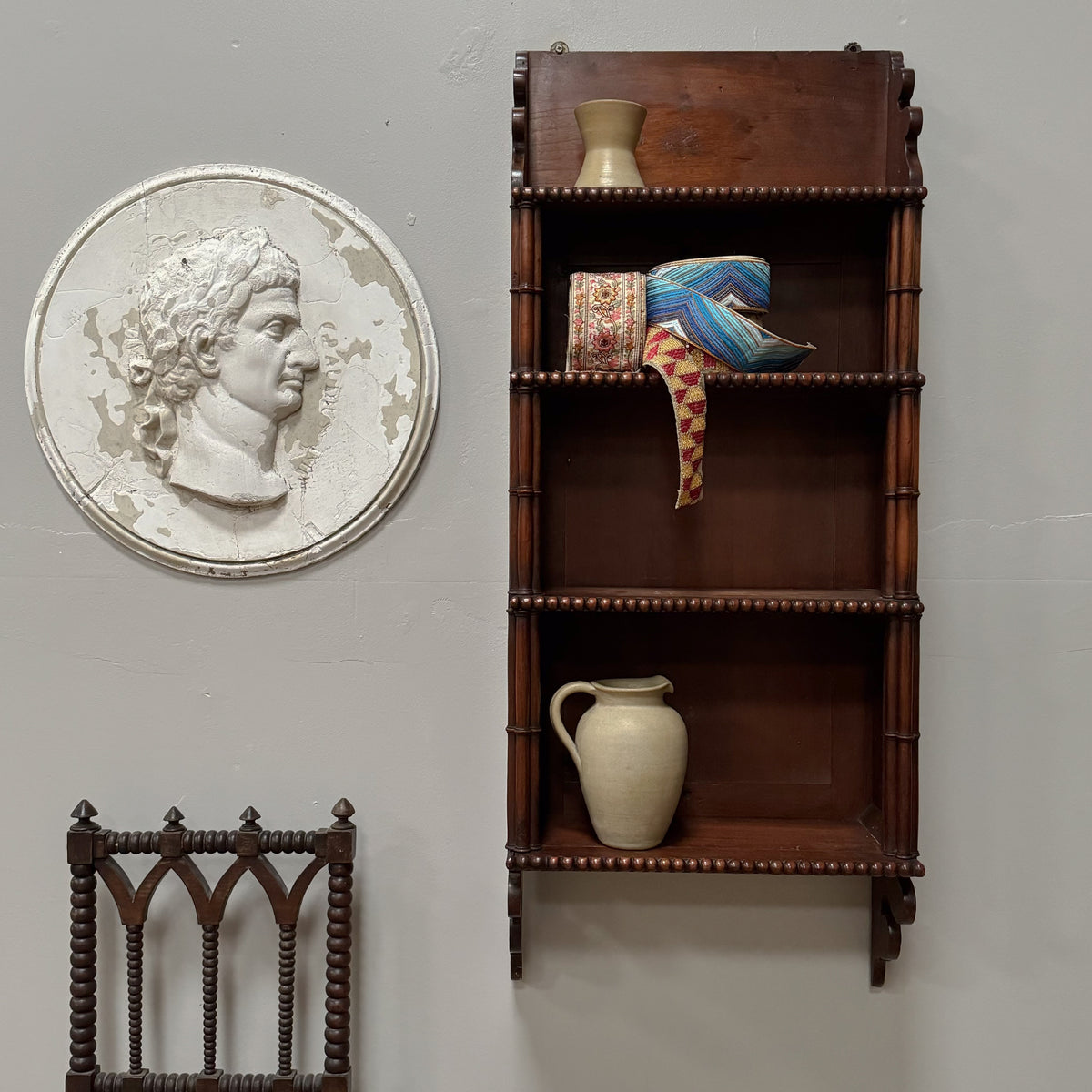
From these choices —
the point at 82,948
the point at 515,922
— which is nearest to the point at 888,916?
the point at 515,922

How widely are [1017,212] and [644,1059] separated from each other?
1.31 meters

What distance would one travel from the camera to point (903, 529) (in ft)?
3.97

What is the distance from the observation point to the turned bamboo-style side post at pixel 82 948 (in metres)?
1.31

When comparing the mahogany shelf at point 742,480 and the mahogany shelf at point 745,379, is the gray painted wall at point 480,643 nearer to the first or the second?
the mahogany shelf at point 742,480

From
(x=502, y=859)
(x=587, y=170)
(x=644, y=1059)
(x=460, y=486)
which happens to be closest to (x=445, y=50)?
(x=587, y=170)

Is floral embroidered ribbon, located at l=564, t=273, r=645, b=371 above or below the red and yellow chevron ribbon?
above

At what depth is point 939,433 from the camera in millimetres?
1366

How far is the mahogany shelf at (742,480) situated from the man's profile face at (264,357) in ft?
1.16

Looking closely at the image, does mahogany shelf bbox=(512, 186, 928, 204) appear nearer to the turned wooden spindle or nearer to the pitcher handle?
the pitcher handle

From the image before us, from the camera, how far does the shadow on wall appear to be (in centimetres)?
138

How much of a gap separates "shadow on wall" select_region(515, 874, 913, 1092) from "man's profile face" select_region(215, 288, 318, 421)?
0.78m

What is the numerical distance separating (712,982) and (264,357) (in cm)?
109

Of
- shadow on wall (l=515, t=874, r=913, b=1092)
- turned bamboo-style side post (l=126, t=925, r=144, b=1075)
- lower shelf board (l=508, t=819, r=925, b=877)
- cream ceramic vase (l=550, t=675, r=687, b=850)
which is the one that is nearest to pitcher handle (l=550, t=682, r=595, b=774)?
cream ceramic vase (l=550, t=675, r=687, b=850)

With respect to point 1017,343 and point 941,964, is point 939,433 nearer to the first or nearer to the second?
point 1017,343
